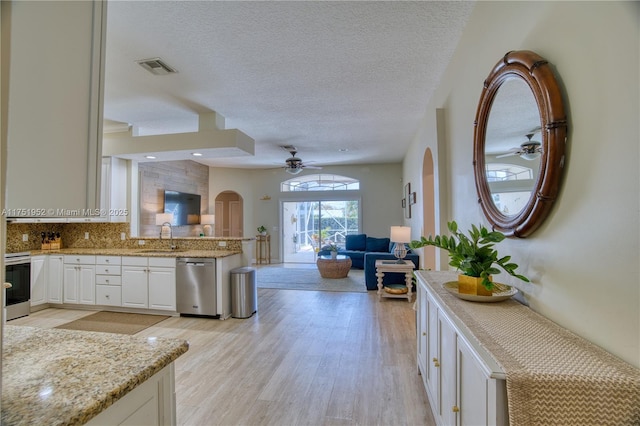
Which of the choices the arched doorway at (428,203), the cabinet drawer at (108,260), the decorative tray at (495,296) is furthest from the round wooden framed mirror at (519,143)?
the cabinet drawer at (108,260)

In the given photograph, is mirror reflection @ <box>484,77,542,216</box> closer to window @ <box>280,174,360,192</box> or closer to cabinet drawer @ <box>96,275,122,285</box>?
cabinet drawer @ <box>96,275,122,285</box>

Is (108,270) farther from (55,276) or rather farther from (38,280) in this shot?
(38,280)

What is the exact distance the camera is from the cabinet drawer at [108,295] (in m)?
4.20

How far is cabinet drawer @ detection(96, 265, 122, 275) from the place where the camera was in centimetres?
419

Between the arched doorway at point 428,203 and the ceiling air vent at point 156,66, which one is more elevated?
the ceiling air vent at point 156,66

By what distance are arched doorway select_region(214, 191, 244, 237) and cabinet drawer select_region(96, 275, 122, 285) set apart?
4.97m

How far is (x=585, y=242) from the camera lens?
104 centimetres

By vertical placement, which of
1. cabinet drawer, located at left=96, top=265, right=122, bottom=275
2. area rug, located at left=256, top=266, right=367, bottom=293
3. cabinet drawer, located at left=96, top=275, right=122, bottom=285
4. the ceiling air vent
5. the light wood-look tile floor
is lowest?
the light wood-look tile floor

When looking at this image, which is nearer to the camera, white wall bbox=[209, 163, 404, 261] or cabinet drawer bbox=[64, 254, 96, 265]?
cabinet drawer bbox=[64, 254, 96, 265]

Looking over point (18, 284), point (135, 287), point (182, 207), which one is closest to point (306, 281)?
point (135, 287)

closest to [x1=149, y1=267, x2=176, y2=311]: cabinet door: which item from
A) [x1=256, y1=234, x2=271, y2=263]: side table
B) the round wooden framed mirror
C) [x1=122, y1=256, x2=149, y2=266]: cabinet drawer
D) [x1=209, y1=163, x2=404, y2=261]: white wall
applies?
[x1=122, y1=256, x2=149, y2=266]: cabinet drawer

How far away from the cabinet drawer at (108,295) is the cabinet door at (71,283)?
37 cm

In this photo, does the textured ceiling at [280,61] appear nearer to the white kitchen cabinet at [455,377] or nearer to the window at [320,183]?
the white kitchen cabinet at [455,377]

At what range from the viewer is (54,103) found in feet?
2.44
